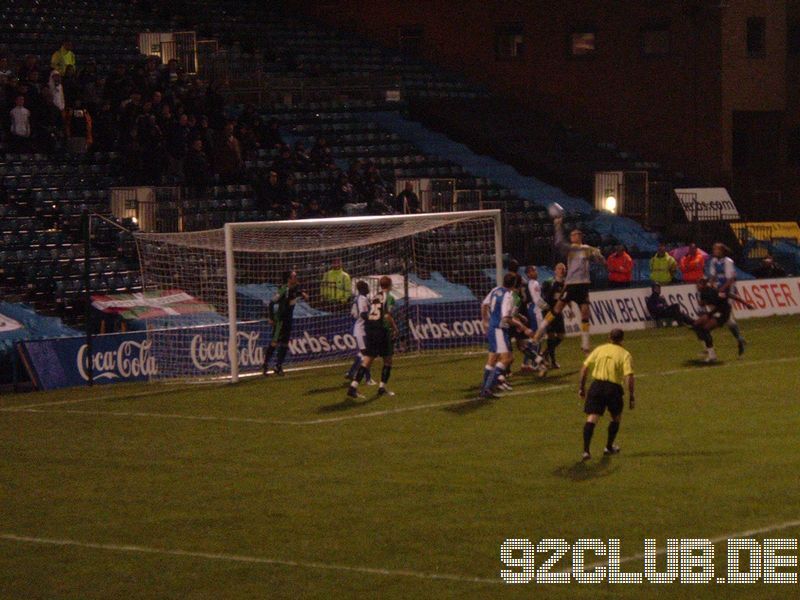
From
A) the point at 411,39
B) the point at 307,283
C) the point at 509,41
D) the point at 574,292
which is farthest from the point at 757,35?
the point at 574,292

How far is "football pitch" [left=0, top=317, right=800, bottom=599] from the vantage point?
11.7 metres

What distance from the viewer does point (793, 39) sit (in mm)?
47531

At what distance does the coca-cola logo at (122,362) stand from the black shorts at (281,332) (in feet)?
7.29

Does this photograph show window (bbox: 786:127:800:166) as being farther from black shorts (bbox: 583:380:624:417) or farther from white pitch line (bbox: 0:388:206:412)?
black shorts (bbox: 583:380:624:417)

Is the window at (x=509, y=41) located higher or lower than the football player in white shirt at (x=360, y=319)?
higher

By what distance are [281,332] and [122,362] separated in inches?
114

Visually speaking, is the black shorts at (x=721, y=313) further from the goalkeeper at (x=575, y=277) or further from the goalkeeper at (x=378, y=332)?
the goalkeeper at (x=378, y=332)

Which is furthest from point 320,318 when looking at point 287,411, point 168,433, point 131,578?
point 131,578

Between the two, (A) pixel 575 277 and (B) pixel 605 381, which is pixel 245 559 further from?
(A) pixel 575 277

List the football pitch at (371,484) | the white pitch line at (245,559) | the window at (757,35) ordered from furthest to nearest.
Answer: the window at (757,35)
the football pitch at (371,484)
the white pitch line at (245,559)

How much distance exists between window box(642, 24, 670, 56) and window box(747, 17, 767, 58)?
2.77 m

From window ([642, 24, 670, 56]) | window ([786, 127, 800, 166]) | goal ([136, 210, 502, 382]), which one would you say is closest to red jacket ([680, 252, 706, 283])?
goal ([136, 210, 502, 382])

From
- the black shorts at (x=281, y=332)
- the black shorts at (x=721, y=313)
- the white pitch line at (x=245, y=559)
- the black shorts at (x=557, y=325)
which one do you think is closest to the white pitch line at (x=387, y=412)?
the black shorts at (x=557, y=325)

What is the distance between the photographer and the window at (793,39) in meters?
47.3
